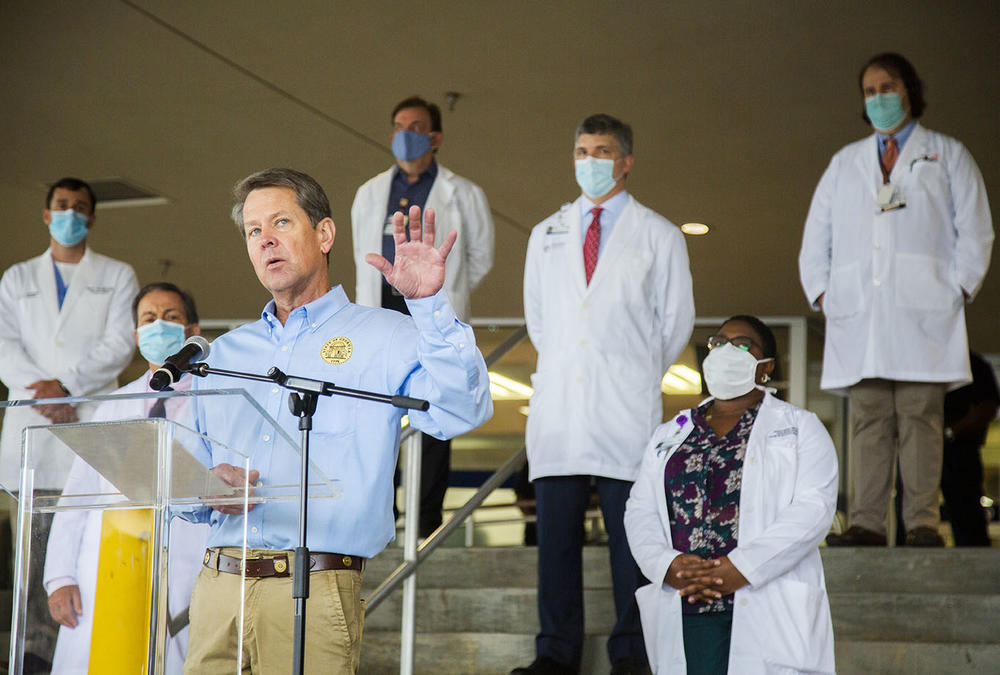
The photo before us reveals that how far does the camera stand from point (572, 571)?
3982 mm

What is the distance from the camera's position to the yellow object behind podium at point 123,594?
1978 millimetres

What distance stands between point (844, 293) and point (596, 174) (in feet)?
3.77

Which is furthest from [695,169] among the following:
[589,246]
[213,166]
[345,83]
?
[589,246]

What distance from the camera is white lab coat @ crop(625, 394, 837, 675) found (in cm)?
340

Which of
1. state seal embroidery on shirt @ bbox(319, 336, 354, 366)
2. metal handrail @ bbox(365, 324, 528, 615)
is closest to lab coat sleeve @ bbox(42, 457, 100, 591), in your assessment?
state seal embroidery on shirt @ bbox(319, 336, 354, 366)

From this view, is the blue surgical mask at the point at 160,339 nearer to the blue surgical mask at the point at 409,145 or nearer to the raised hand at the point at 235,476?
the blue surgical mask at the point at 409,145

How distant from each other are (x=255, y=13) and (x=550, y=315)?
2.33 m

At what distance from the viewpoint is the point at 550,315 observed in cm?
→ 448

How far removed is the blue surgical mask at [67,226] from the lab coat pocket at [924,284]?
3.39 m

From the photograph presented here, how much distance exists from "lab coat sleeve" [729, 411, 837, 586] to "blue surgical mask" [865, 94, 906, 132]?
1.67 meters

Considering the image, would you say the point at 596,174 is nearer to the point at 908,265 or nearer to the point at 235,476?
the point at 908,265

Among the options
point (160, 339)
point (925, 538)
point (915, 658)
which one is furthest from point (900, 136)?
point (160, 339)

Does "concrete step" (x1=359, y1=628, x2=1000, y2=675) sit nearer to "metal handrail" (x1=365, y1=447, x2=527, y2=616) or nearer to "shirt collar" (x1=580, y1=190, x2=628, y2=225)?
"metal handrail" (x1=365, y1=447, x2=527, y2=616)

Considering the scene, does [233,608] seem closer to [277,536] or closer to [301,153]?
[277,536]
